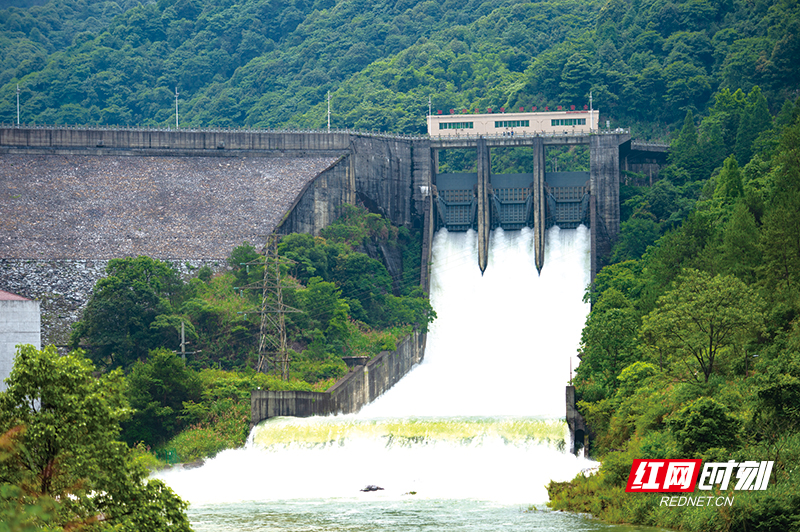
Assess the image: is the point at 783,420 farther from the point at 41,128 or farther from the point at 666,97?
the point at 666,97

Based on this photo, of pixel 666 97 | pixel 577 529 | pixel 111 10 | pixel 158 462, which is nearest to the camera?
pixel 577 529

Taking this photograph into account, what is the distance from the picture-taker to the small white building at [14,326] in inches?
2180

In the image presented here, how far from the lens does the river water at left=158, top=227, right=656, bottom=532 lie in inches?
1559

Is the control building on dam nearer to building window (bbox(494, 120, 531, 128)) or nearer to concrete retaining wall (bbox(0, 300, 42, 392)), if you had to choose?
building window (bbox(494, 120, 531, 128))

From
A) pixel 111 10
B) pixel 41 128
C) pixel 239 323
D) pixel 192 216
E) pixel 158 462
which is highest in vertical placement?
pixel 111 10

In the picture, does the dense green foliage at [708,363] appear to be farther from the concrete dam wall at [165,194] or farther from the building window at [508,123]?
the building window at [508,123]

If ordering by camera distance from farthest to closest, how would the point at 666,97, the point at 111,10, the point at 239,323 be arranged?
the point at 111,10, the point at 666,97, the point at 239,323

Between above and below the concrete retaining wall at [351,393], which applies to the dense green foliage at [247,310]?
above

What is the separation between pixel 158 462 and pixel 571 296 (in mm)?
37083

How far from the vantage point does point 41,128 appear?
8356 centimetres

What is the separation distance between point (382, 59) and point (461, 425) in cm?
8372

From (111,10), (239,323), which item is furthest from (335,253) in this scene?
(111,10)

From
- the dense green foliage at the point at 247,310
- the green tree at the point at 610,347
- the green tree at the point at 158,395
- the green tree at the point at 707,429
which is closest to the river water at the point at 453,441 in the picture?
the green tree at the point at 707,429

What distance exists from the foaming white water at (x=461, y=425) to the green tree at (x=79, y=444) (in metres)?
20.8
